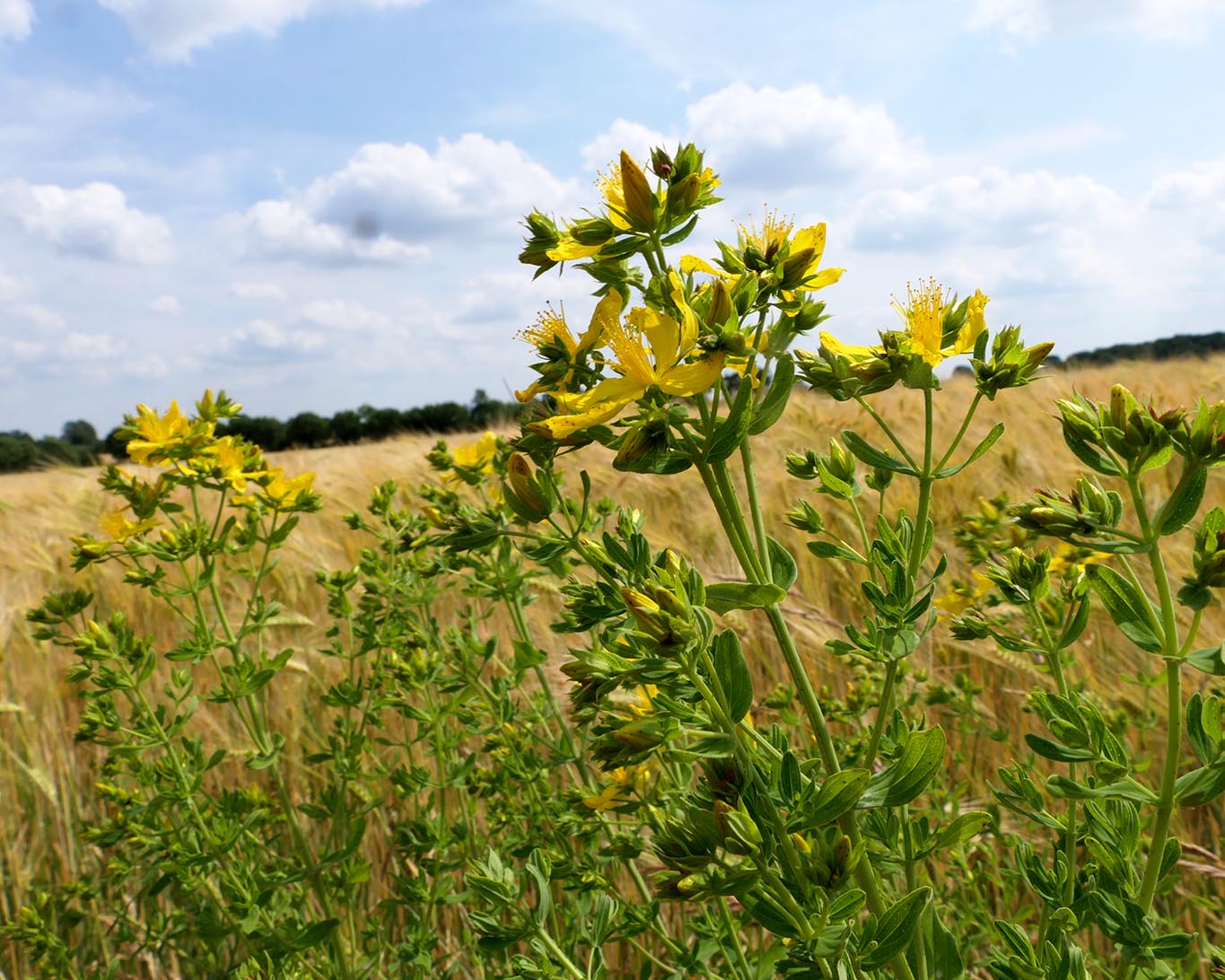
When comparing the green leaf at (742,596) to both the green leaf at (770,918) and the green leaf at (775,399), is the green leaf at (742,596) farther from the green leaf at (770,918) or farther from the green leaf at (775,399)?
the green leaf at (770,918)

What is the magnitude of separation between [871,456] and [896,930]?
49cm

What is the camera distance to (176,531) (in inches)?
78.5

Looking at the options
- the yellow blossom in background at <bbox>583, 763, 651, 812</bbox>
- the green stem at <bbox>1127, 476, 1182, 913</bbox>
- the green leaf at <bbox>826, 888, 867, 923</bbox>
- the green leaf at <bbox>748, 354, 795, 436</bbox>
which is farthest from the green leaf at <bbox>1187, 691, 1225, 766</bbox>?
the yellow blossom in background at <bbox>583, 763, 651, 812</bbox>

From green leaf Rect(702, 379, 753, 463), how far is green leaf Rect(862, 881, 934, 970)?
45 centimetres

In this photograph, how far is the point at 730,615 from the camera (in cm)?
228

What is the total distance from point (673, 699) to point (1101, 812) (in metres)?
0.50

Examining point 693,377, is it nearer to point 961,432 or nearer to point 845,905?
point 961,432

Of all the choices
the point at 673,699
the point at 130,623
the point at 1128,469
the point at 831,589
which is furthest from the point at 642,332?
the point at 130,623

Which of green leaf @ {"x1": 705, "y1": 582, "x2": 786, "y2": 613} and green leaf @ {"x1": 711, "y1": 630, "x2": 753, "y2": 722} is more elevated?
green leaf @ {"x1": 705, "y1": 582, "x2": 786, "y2": 613}

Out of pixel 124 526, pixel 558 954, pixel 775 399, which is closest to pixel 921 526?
pixel 775 399

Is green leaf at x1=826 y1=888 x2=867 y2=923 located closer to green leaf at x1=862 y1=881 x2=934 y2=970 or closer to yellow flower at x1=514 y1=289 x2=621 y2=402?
green leaf at x1=862 y1=881 x2=934 y2=970

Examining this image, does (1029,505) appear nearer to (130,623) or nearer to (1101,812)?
(1101,812)

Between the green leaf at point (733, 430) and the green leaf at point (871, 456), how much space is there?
0.14m

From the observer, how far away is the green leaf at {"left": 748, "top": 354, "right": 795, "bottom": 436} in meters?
0.93
